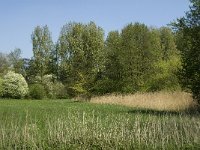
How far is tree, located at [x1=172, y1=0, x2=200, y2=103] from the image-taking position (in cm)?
2003

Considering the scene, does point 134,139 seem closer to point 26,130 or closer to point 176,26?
point 26,130

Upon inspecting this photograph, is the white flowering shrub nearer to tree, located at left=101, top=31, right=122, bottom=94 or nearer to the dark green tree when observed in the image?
the dark green tree

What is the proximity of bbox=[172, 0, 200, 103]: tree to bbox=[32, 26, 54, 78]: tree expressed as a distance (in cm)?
4502

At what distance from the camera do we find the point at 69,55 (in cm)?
5794

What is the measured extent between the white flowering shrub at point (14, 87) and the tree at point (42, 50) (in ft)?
30.2

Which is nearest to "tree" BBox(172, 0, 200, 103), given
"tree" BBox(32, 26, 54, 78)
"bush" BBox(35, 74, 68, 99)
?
"bush" BBox(35, 74, 68, 99)

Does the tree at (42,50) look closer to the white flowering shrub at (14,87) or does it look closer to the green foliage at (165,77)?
the white flowering shrub at (14,87)

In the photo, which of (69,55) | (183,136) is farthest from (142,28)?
(183,136)

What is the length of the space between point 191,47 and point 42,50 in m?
47.0

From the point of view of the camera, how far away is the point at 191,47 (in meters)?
20.4

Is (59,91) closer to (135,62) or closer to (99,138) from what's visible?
(135,62)

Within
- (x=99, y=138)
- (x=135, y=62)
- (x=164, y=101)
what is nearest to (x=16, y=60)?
(x=135, y=62)

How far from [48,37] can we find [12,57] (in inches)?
664

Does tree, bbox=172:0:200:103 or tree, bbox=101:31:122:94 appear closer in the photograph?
tree, bbox=172:0:200:103
